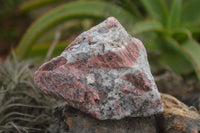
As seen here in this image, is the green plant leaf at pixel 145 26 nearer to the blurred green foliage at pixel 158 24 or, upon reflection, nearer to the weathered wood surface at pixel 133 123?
the blurred green foliage at pixel 158 24

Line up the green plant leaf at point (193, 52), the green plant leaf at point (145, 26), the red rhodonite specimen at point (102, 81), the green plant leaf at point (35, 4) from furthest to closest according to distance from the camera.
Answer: the green plant leaf at point (35, 4)
the green plant leaf at point (145, 26)
the green plant leaf at point (193, 52)
the red rhodonite specimen at point (102, 81)

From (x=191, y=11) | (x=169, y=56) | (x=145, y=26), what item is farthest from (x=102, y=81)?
(x=191, y=11)

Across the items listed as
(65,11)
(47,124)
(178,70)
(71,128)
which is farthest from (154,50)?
(71,128)

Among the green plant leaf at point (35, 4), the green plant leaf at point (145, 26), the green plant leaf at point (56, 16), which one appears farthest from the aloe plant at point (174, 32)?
the green plant leaf at point (35, 4)

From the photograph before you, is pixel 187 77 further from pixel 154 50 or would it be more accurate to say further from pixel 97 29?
pixel 97 29

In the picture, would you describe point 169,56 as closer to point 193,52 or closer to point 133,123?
point 193,52

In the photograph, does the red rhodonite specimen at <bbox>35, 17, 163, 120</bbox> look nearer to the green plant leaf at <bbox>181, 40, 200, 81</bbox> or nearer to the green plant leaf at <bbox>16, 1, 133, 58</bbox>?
the green plant leaf at <bbox>181, 40, 200, 81</bbox>

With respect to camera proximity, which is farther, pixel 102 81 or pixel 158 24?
pixel 158 24
